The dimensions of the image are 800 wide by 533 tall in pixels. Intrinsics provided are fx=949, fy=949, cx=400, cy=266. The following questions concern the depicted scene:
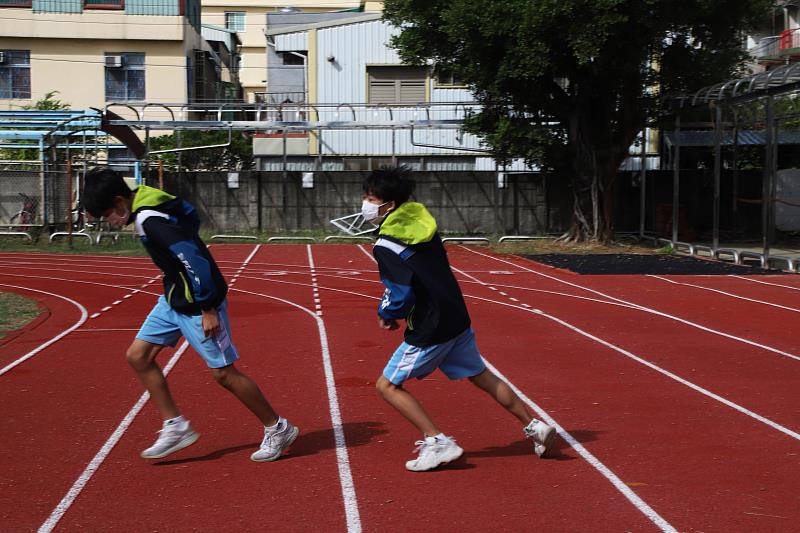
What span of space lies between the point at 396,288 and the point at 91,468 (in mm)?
2223

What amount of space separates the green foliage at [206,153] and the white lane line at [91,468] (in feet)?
82.5

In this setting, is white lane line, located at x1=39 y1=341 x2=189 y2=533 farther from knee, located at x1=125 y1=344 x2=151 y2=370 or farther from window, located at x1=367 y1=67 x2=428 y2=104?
window, located at x1=367 y1=67 x2=428 y2=104

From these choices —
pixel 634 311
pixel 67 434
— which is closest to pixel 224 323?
pixel 67 434

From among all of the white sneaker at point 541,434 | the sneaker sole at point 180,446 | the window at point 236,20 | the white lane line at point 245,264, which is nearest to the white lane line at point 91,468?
the sneaker sole at point 180,446

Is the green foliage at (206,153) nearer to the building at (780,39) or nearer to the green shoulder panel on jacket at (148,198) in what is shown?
the building at (780,39)

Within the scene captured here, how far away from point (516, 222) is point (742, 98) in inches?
392

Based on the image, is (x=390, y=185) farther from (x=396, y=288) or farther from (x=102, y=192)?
(x=102, y=192)

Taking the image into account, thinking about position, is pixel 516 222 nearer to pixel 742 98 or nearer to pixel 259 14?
pixel 742 98

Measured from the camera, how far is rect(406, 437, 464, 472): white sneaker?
5.64 metres

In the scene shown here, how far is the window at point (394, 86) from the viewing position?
118 feet

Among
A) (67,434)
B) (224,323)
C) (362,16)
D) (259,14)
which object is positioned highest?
(259,14)

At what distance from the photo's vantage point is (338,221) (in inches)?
1150

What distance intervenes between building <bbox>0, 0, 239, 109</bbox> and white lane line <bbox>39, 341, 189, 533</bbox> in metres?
32.7

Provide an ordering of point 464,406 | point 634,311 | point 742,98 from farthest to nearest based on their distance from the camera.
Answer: point 742,98 → point 634,311 → point 464,406
